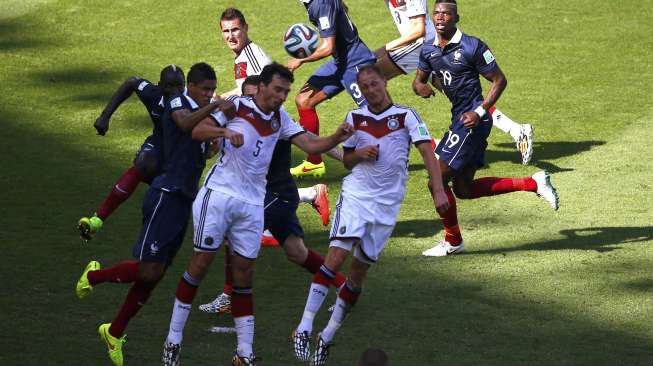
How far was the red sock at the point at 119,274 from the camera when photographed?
9094 mm

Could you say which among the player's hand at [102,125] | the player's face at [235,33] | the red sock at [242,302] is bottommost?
the red sock at [242,302]

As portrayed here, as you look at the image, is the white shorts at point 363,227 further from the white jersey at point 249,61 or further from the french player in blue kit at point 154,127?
the white jersey at point 249,61

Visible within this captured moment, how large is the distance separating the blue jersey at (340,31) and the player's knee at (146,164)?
3.32 m

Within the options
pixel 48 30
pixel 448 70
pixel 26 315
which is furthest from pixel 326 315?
pixel 48 30

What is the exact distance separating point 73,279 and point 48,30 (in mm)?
10300

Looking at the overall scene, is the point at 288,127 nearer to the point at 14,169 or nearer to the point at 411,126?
the point at 411,126

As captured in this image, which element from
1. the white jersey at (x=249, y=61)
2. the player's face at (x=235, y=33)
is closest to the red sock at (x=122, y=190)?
the white jersey at (x=249, y=61)

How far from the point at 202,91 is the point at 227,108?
1.76 feet

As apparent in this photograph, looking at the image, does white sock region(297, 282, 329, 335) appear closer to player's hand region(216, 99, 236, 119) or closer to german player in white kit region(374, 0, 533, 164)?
player's hand region(216, 99, 236, 119)

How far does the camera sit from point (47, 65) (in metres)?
18.3

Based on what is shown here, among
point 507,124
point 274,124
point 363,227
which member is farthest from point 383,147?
point 507,124

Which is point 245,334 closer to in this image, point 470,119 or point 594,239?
point 470,119

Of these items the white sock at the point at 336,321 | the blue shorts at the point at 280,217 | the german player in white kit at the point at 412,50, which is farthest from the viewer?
the german player in white kit at the point at 412,50

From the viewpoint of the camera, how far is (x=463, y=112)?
38.9ft
